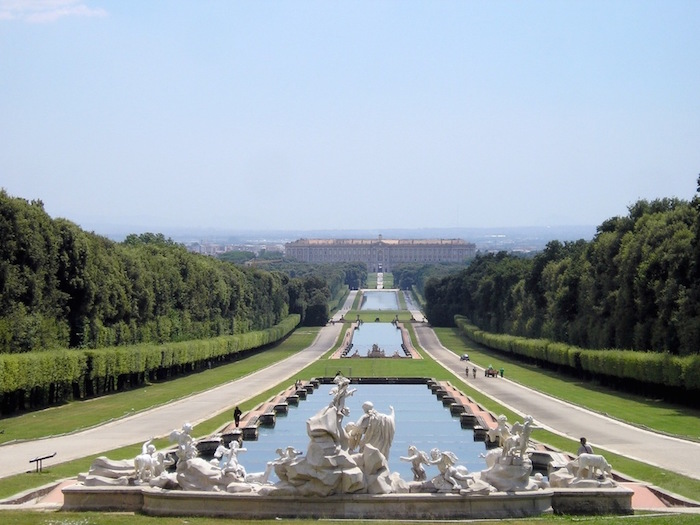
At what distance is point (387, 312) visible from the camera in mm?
139000

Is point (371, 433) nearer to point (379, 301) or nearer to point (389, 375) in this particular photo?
point (389, 375)

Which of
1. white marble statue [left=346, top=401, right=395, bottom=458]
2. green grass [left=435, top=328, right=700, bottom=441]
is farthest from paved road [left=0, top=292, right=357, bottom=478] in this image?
green grass [left=435, top=328, right=700, bottom=441]

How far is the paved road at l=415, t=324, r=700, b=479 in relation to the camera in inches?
1119

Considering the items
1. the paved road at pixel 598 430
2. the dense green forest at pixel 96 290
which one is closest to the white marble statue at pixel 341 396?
the paved road at pixel 598 430

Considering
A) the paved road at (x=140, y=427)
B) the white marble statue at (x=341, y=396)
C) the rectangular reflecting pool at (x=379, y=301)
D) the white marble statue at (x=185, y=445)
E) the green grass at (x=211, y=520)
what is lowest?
the rectangular reflecting pool at (x=379, y=301)

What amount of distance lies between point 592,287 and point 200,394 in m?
22.9

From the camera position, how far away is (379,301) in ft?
566

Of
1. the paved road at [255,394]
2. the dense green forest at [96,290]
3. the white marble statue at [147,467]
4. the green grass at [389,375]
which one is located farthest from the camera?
the dense green forest at [96,290]

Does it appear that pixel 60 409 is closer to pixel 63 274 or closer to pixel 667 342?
pixel 63 274

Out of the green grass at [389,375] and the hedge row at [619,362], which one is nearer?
the green grass at [389,375]

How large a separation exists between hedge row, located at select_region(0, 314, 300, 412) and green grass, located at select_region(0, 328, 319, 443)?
3.16ft

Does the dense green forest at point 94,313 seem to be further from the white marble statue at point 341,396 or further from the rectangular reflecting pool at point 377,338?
the white marble statue at point 341,396

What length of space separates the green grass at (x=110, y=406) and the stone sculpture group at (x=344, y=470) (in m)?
12.9

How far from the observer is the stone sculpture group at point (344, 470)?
2077 centimetres
